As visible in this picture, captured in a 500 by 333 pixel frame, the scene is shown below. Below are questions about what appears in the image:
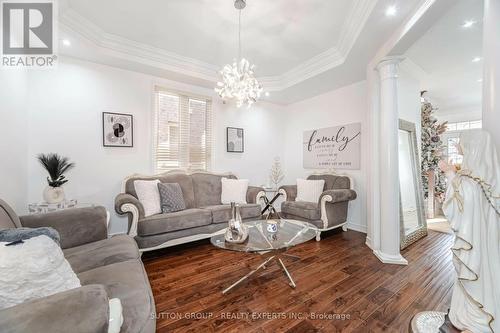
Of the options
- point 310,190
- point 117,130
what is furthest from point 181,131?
point 310,190

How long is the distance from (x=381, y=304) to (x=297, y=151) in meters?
3.64

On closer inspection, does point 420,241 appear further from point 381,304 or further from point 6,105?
point 6,105

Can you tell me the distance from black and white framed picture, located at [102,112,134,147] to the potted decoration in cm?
66

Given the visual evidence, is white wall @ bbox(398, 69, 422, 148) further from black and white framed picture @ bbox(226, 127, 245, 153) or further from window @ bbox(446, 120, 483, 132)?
window @ bbox(446, 120, 483, 132)

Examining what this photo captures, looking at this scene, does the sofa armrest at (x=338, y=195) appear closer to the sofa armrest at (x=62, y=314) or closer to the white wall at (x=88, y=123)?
the white wall at (x=88, y=123)

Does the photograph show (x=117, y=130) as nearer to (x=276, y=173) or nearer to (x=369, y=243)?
(x=276, y=173)

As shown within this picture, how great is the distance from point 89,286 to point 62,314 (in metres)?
0.15

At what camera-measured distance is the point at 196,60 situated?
11.8 feet

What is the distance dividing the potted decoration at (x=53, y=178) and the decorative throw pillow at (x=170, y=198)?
1137mm

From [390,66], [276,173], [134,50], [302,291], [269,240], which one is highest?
[134,50]

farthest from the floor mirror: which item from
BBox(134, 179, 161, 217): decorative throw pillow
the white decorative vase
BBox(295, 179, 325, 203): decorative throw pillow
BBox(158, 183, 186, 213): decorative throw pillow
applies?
the white decorative vase

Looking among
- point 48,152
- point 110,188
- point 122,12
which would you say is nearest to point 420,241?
point 110,188

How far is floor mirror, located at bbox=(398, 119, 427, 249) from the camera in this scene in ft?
10.7

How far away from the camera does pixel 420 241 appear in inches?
133
